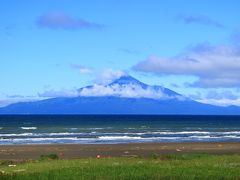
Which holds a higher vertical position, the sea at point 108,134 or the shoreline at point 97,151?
the sea at point 108,134

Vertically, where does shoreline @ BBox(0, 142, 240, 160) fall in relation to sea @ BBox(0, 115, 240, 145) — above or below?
below

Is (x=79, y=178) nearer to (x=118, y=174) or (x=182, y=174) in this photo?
(x=118, y=174)

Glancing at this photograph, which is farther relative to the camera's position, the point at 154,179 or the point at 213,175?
the point at 213,175

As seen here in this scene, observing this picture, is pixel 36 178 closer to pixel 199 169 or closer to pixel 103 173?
pixel 103 173

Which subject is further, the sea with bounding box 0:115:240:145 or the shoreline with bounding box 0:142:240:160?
the sea with bounding box 0:115:240:145

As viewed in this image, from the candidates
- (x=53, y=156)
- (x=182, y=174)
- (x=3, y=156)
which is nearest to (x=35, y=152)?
(x=3, y=156)

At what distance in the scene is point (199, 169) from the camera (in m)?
25.2

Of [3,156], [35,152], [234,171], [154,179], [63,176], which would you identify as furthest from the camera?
[35,152]

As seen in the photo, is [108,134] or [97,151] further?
[108,134]

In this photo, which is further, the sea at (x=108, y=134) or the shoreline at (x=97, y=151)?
the sea at (x=108, y=134)

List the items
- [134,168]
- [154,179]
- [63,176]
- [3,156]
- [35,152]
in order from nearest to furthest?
[154,179] → [63,176] → [134,168] → [3,156] → [35,152]

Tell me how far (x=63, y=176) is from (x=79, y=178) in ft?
3.59

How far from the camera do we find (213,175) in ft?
73.2

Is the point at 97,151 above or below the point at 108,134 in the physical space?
below
